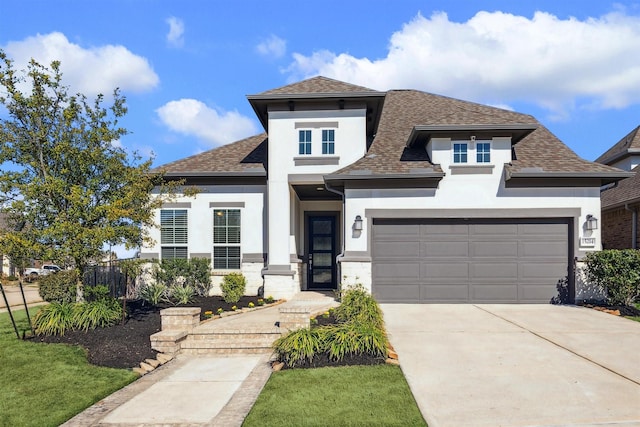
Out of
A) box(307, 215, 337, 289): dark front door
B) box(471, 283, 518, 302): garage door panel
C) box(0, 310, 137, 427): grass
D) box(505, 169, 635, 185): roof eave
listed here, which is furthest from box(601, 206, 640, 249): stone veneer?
box(0, 310, 137, 427): grass

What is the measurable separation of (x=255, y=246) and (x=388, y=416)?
385 inches

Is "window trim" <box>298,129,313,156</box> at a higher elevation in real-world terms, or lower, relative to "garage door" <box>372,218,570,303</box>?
higher

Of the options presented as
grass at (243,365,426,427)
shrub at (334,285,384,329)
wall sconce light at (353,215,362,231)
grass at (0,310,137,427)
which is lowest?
grass at (0,310,137,427)

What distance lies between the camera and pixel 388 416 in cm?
471

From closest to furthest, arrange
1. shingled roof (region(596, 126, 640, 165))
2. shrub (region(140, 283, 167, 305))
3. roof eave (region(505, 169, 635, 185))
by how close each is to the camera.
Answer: shrub (region(140, 283, 167, 305)), roof eave (region(505, 169, 635, 185)), shingled roof (region(596, 126, 640, 165))

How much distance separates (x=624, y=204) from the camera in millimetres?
15578

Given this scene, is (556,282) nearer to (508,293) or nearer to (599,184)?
(508,293)

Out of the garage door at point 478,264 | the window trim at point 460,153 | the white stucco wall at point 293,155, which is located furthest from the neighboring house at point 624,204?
the white stucco wall at point 293,155

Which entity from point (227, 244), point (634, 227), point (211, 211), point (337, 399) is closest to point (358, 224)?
point (227, 244)

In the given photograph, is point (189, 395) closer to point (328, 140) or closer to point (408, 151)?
point (328, 140)

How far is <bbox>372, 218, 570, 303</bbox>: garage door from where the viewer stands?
40.7ft

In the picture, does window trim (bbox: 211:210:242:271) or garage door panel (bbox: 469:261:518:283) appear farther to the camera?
window trim (bbox: 211:210:242:271)

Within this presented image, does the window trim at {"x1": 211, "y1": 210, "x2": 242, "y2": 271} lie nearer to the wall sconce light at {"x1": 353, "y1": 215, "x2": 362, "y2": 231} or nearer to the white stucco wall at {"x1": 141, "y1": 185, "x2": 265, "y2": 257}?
the white stucco wall at {"x1": 141, "y1": 185, "x2": 265, "y2": 257}

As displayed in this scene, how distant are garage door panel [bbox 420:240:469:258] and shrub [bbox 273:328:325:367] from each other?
252 inches
